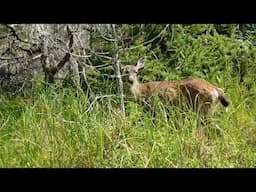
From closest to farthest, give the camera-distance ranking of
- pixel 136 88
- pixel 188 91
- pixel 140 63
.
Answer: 1. pixel 188 91
2. pixel 140 63
3. pixel 136 88

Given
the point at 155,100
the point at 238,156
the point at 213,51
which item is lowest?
the point at 238,156

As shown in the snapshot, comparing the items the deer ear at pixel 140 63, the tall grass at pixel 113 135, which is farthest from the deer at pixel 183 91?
the tall grass at pixel 113 135

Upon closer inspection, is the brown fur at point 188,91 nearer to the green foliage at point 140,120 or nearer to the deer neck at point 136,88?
the deer neck at point 136,88

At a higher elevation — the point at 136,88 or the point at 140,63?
the point at 140,63

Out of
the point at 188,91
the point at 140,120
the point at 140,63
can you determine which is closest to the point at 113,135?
the point at 140,120

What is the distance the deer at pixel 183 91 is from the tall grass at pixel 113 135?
13 centimetres

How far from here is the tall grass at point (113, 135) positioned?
11.7 feet

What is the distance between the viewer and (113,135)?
3855mm

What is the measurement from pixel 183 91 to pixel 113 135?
1.15 meters

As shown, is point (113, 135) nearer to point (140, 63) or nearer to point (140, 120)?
point (140, 120)

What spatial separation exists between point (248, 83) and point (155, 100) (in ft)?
2.53
